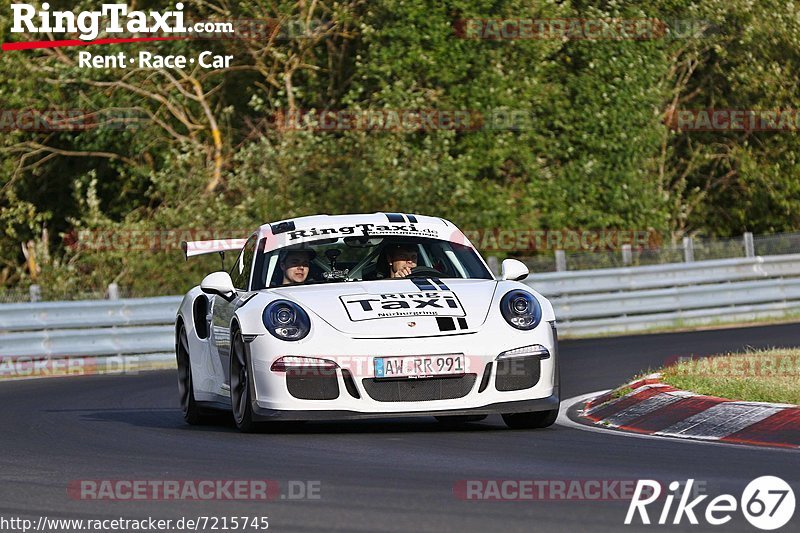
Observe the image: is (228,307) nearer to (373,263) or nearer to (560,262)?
(373,263)

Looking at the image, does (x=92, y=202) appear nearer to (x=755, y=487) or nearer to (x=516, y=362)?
(x=516, y=362)

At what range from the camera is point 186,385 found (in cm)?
1153

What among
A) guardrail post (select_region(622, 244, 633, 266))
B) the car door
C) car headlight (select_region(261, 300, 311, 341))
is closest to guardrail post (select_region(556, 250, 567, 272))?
guardrail post (select_region(622, 244, 633, 266))

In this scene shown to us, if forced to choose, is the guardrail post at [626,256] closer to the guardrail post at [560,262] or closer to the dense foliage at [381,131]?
the guardrail post at [560,262]

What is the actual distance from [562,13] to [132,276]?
8.71 m

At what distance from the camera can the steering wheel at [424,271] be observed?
34.1 ft

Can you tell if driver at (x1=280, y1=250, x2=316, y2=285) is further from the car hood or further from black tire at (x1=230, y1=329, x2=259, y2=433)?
black tire at (x1=230, y1=329, x2=259, y2=433)

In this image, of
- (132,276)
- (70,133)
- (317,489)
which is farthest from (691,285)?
(317,489)

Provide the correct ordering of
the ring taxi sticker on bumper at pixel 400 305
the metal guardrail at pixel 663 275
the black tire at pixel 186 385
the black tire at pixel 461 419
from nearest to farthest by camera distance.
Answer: the ring taxi sticker on bumper at pixel 400 305 < the black tire at pixel 461 419 < the black tire at pixel 186 385 < the metal guardrail at pixel 663 275

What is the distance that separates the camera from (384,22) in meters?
28.4

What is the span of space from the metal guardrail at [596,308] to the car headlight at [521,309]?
34.6 ft

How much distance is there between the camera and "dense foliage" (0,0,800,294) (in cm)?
2658

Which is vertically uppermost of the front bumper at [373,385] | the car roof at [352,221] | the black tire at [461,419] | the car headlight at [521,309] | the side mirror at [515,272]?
the car roof at [352,221]

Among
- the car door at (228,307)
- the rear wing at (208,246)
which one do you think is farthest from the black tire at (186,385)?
the car door at (228,307)
